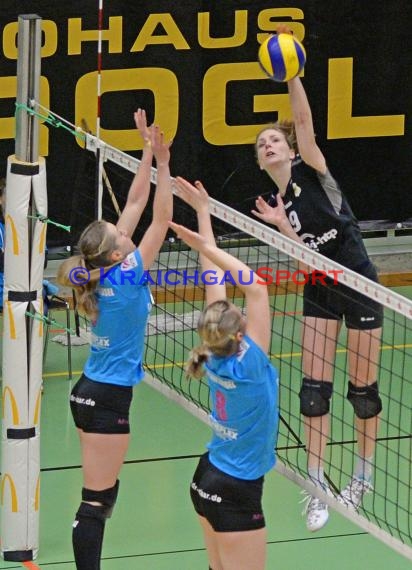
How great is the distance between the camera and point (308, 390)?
7.35m

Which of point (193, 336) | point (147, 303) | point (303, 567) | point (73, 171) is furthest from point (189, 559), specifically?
point (73, 171)

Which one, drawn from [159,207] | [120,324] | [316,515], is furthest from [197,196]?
[316,515]

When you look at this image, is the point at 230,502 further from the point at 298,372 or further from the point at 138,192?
the point at 298,372

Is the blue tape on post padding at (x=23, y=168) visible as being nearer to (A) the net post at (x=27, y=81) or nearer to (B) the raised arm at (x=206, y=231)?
(A) the net post at (x=27, y=81)

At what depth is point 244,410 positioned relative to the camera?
5.78 metres

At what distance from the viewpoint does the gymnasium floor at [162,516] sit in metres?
7.50

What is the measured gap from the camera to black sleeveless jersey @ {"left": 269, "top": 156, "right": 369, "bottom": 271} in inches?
286

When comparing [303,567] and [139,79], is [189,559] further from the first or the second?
[139,79]

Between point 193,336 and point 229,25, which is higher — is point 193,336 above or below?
below

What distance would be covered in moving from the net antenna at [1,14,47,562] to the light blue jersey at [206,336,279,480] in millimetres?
1802

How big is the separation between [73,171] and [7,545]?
497cm

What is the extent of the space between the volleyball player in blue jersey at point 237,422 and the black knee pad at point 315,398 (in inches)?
55.0

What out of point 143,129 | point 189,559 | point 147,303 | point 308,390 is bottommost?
point 189,559

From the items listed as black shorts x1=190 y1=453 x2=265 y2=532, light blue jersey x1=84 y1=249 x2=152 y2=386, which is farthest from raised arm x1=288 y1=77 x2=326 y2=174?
black shorts x1=190 y1=453 x2=265 y2=532
